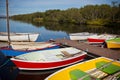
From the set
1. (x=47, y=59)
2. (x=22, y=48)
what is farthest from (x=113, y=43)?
(x=22, y=48)

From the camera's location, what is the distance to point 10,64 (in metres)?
15.1

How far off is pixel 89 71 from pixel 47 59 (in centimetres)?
446

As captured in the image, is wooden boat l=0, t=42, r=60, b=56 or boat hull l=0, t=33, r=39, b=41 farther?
boat hull l=0, t=33, r=39, b=41

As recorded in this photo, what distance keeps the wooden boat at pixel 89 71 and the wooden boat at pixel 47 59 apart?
10.0 feet

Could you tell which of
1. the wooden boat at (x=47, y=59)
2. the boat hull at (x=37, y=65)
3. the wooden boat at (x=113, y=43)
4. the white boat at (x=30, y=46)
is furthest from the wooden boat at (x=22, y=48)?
the wooden boat at (x=113, y=43)

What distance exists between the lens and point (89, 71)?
11359mm

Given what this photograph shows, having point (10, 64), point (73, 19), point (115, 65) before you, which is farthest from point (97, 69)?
point (73, 19)

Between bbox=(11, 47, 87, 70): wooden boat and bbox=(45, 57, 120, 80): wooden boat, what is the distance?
3.05 m

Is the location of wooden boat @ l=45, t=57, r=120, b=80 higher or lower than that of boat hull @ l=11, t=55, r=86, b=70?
higher

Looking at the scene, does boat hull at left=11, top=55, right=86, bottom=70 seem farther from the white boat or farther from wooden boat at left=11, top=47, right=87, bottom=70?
the white boat

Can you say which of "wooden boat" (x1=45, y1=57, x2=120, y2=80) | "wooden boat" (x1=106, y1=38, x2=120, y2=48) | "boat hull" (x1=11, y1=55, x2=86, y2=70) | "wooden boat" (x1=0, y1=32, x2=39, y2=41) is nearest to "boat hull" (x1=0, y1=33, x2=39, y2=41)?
"wooden boat" (x1=0, y1=32, x2=39, y2=41)

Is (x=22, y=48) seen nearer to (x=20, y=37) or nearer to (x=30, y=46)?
(x=30, y=46)

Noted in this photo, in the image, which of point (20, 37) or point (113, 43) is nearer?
point (113, 43)

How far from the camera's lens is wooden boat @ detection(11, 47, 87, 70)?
44.8 feet
